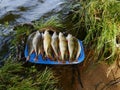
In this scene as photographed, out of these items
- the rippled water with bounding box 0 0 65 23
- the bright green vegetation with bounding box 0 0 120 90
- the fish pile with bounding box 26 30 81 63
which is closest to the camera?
the bright green vegetation with bounding box 0 0 120 90

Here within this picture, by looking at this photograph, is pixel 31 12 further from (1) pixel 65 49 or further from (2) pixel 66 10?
(1) pixel 65 49

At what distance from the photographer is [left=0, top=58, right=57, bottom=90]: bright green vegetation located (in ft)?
12.8

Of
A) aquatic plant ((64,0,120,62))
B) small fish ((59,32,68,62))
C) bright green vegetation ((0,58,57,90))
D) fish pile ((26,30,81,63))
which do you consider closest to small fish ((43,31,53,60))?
fish pile ((26,30,81,63))

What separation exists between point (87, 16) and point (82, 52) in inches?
31.3

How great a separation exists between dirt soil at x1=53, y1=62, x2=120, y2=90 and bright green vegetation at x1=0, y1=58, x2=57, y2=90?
10.0 inches

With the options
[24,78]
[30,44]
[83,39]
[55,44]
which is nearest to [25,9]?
[83,39]

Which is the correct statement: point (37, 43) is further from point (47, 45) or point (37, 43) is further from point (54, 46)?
point (54, 46)

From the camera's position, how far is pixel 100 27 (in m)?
5.00

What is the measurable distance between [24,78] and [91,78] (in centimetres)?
101

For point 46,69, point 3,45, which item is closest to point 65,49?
point 46,69

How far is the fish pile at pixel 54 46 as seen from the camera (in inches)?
182

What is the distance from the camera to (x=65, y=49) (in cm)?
470

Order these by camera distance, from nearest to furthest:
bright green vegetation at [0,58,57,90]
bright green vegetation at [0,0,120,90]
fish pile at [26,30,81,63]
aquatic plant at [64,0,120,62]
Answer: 1. bright green vegetation at [0,58,57,90]
2. bright green vegetation at [0,0,120,90]
3. fish pile at [26,30,81,63]
4. aquatic plant at [64,0,120,62]

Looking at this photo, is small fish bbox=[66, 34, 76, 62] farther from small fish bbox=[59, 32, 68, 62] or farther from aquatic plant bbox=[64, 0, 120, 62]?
aquatic plant bbox=[64, 0, 120, 62]
